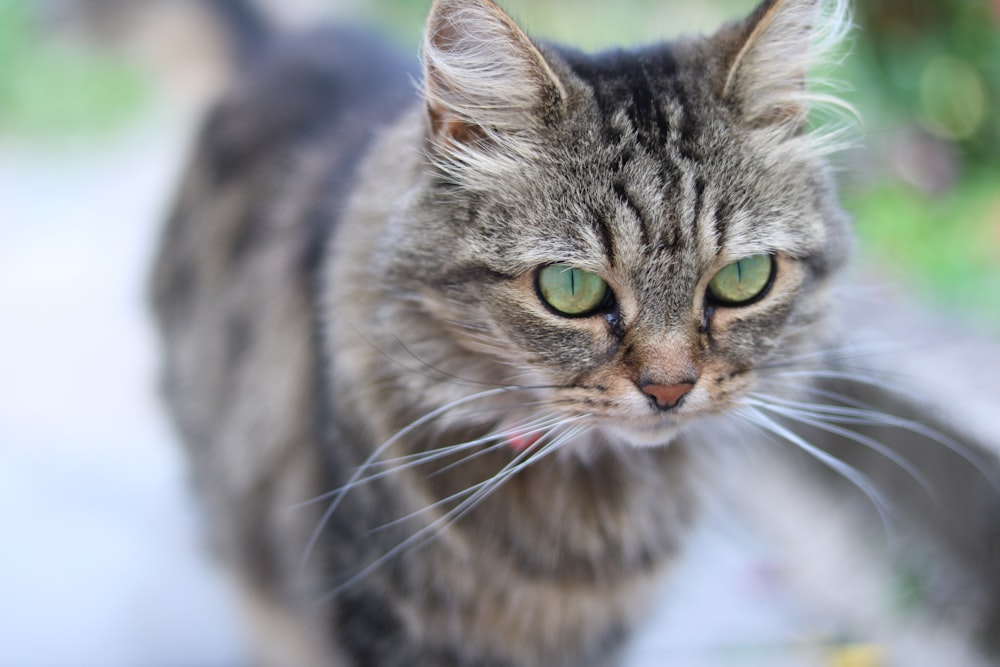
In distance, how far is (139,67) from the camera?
2.05 metres

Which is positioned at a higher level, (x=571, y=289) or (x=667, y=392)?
(x=571, y=289)

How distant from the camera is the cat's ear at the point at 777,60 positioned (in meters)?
0.93

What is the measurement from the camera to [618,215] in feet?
2.96

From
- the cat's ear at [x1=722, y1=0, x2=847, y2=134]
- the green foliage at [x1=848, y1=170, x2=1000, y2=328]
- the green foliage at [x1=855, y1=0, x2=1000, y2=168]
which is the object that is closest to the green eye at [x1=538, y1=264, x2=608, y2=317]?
the cat's ear at [x1=722, y1=0, x2=847, y2=134]

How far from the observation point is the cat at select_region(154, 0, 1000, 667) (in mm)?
914

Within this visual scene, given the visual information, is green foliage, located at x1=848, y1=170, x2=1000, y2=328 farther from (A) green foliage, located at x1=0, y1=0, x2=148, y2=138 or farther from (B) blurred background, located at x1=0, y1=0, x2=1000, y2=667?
(A) green foliage, located at x1=0, y1=0, x2=148, y2=138

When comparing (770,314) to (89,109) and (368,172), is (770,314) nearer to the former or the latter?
(368,172)

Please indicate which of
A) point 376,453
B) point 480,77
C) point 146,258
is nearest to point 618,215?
point 480,77

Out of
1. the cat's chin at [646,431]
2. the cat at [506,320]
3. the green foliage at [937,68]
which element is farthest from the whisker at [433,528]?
the green foliage at [937,68]

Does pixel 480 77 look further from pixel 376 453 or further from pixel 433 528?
pixel 433 528

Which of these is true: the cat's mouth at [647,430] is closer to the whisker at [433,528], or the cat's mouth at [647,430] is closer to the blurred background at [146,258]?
the whisker at [433,528]

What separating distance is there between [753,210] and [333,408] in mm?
555

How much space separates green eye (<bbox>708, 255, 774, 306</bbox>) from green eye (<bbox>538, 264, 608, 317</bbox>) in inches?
5.0

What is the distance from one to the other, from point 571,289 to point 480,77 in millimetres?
245
